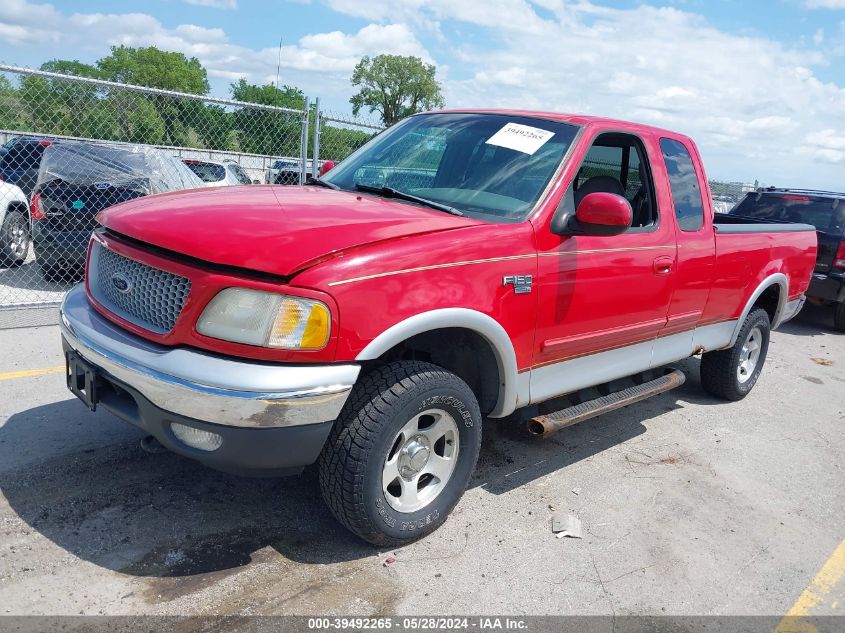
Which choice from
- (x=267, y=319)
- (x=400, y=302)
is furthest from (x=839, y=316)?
(x=267, y=319)

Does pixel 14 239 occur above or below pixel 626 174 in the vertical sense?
below

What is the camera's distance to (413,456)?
3.23 metres

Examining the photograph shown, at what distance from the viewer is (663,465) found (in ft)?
15.0

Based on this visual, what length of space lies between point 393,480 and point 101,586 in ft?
4.14

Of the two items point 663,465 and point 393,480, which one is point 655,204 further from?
point 393,480

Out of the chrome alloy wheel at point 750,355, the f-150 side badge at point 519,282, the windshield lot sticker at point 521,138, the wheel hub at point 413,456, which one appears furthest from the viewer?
the chrome alloy wheel at point 750,355

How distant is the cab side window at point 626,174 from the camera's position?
4219 millimetres

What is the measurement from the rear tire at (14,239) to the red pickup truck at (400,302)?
20.4 feet

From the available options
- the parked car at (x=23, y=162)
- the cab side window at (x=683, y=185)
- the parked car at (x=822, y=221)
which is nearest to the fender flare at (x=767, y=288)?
the cab side window at (x=683, y=185)

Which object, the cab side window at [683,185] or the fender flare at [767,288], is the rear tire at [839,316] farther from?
the cab side window at [683,185]

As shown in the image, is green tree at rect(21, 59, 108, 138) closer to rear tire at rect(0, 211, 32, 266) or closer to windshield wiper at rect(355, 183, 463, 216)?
rear tire at rect(0, 211, 32, 266)

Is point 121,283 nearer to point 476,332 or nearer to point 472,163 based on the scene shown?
point 476,332

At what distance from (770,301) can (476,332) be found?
4.04m

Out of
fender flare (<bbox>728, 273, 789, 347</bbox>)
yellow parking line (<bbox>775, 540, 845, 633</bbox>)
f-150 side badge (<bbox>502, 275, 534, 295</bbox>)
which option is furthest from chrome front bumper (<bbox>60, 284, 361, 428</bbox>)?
fender flare (<bbox>728, 273, 789, 347</bbox>)
